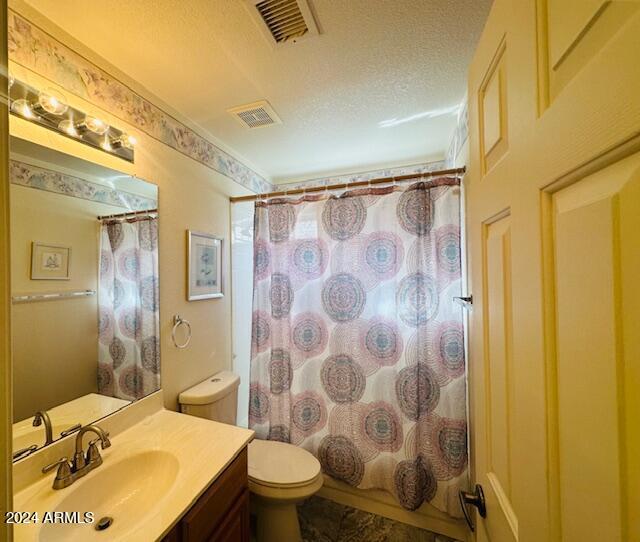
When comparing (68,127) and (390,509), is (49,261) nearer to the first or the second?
(68,127)

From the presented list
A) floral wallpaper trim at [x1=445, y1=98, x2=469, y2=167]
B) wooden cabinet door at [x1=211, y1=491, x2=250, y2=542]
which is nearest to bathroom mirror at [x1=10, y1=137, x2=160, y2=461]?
wooden cabinet door at [x1=211, y1=491, x2=250, y2=542]

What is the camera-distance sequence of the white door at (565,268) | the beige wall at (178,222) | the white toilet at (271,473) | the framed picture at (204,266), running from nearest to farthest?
the white door at (565,268) → the beige wall at (178,222) → the white toilet at (271,473) → the framed picture at (204,266)

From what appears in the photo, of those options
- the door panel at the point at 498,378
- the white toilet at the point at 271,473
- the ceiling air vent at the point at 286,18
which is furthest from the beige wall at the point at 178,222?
the door panel at the point at 498,378

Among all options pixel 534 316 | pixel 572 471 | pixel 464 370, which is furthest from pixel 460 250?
pixel 572 471

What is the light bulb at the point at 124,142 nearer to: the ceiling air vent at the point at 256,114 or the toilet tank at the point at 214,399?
the ceiling air vent at the point at 256,114

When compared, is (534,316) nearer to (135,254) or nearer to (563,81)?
(563,81)

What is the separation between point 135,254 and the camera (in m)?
1.24

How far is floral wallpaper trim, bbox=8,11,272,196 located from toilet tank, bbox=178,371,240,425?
4.51ft

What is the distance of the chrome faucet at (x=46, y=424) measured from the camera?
34.6 inches

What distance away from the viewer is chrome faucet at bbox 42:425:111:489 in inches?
32.5

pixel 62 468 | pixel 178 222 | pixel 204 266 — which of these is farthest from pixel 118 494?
pixel 178 222

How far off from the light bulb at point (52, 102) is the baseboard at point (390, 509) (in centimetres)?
233

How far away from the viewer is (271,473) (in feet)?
4.43

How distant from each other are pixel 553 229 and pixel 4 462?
0.84 metres
